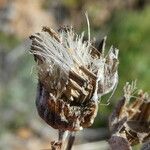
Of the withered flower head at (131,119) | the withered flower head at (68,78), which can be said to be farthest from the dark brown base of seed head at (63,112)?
the withered flower head at (131,119)

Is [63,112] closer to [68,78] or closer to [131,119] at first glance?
[68,78]

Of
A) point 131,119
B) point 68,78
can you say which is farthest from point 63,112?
point 131,119

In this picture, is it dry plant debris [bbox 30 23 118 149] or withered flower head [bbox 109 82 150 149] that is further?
withered flower head [bbox 109 82 150 149]

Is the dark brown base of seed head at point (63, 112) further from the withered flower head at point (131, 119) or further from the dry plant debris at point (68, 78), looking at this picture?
the withered flower head at point (131, 119)

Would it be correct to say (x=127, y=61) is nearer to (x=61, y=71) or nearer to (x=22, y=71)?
(x=22, y=71)

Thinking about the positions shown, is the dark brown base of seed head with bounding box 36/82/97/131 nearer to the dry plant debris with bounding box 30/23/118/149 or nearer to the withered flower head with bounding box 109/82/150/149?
the dry plant debris with bounding box 30/23/118/149

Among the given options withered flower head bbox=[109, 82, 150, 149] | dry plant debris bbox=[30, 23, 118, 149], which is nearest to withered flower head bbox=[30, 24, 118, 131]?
dry plant debris bbox=[30, 23, 118, 149]

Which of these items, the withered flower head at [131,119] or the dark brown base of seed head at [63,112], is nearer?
the dark brown base of seed head at [63,112]
